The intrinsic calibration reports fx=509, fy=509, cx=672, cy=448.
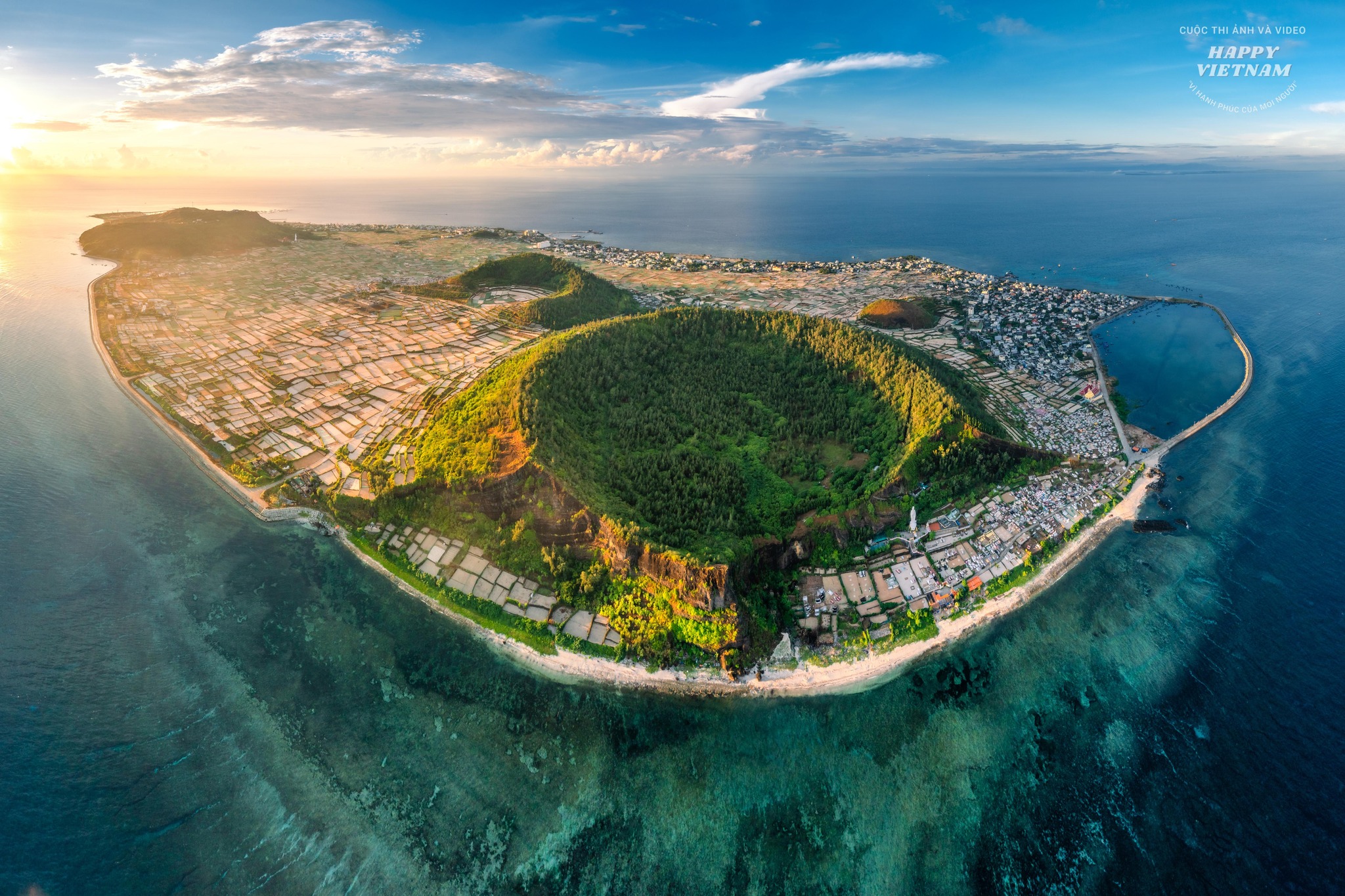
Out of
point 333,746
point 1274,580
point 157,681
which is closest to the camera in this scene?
point 333,746

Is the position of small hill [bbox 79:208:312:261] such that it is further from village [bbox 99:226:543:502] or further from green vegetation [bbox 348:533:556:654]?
green vegetation [bbox 348:533:556:654]

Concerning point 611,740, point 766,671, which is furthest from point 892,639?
point 611,740

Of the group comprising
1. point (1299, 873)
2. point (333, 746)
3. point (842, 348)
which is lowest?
point (1299, 873)

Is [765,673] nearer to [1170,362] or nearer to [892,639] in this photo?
[892,639]

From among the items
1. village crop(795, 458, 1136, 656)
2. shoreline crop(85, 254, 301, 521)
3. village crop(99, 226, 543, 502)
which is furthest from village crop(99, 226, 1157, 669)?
shoreline crop(85, 254, 301, 521)

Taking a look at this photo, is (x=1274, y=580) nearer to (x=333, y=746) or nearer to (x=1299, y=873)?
(x=1299, y=873)

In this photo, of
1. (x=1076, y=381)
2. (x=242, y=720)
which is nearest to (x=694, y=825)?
(x=242, y=720)
